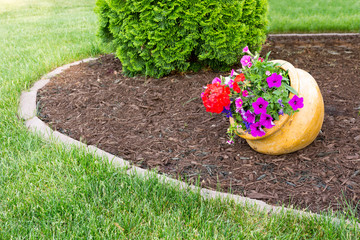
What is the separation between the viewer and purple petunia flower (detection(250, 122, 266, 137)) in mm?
2809

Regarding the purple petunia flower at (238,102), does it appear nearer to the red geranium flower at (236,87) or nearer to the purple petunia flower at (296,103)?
the red geranium flower at (236,87)

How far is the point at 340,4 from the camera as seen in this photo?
409 inches

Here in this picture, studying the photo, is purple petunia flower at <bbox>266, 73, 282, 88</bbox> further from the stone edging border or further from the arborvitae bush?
the arborvitae bush

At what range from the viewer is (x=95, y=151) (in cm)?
305

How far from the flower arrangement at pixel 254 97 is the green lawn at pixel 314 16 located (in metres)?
5.08

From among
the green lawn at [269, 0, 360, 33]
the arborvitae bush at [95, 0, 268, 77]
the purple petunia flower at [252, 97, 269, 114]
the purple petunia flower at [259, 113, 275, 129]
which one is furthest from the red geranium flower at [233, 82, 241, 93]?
the green lawn at [269, 0, 360, 33]

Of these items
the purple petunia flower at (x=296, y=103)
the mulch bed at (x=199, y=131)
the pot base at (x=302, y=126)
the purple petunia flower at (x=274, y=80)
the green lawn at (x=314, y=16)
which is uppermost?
the purple petunia flower at (x=274, y=80)

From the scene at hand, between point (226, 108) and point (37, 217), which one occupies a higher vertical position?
point (226, 108)

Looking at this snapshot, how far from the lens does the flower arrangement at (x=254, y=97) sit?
8.87 ft

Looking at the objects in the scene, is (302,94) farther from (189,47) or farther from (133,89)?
(133,89)

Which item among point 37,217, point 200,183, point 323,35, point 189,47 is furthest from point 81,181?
point 323,35

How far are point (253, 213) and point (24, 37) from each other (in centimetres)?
731

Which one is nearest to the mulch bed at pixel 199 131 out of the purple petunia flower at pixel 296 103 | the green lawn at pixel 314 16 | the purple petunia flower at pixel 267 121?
the purple petunia flower at pixel 267 121

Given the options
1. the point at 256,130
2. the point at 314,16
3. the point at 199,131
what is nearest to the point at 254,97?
the point at 256,130
